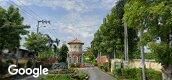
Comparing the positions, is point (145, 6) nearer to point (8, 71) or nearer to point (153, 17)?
point (153, 17)

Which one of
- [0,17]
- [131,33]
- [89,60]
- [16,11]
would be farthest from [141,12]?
[89,60]

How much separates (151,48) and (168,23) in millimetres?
2563

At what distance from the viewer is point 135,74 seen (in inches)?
1706

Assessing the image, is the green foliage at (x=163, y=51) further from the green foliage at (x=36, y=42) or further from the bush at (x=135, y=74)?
the green foliage at (x=36, y=42)

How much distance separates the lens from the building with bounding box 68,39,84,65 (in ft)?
362

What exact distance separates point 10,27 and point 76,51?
72.2 meters

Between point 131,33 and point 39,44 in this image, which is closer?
point 131,33

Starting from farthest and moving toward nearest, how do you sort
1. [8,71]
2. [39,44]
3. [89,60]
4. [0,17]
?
[89,60] → [39,44] → [0,17] → [8,71]

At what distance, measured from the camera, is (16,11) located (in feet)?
149

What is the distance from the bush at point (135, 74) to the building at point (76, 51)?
56.8 metres

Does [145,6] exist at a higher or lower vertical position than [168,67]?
higher

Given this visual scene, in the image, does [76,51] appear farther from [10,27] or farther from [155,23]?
[155,23]

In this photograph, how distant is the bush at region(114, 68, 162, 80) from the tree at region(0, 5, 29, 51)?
41.5 feet

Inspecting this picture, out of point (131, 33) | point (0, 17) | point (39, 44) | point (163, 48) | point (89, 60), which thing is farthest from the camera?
point (89, 60)
